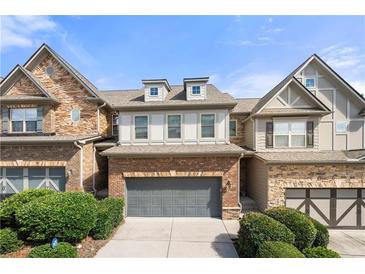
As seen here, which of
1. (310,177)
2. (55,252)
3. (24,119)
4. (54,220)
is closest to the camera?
(55,252)

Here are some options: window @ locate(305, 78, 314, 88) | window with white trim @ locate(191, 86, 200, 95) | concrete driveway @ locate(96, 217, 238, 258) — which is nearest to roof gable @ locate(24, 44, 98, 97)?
window with white trim @ locate(191, 86, 200, 95)

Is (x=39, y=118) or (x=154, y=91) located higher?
(x=154, y=91)

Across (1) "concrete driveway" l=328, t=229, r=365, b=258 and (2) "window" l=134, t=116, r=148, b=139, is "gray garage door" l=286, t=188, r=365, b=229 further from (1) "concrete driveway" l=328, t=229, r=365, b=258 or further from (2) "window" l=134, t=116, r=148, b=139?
(2) "window" l=134, t=116, r=148, b=139

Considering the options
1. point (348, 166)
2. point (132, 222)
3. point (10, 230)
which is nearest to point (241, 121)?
point (348, 166)

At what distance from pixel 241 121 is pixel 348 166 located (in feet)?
24.2

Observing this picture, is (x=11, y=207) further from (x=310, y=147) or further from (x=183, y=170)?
(x=310, y=147)

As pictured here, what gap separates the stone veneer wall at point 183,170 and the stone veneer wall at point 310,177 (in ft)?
6.56

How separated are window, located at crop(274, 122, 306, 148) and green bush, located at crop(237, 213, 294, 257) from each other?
284 inches

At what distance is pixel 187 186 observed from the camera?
11867mm

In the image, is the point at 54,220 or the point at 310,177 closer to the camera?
the point at 54,220

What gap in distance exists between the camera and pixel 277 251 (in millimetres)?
6172

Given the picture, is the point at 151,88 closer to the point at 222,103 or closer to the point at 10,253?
the point at 222,103

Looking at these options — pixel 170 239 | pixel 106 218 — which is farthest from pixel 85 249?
pixel 170 239

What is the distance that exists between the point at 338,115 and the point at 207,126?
32.0 feet
